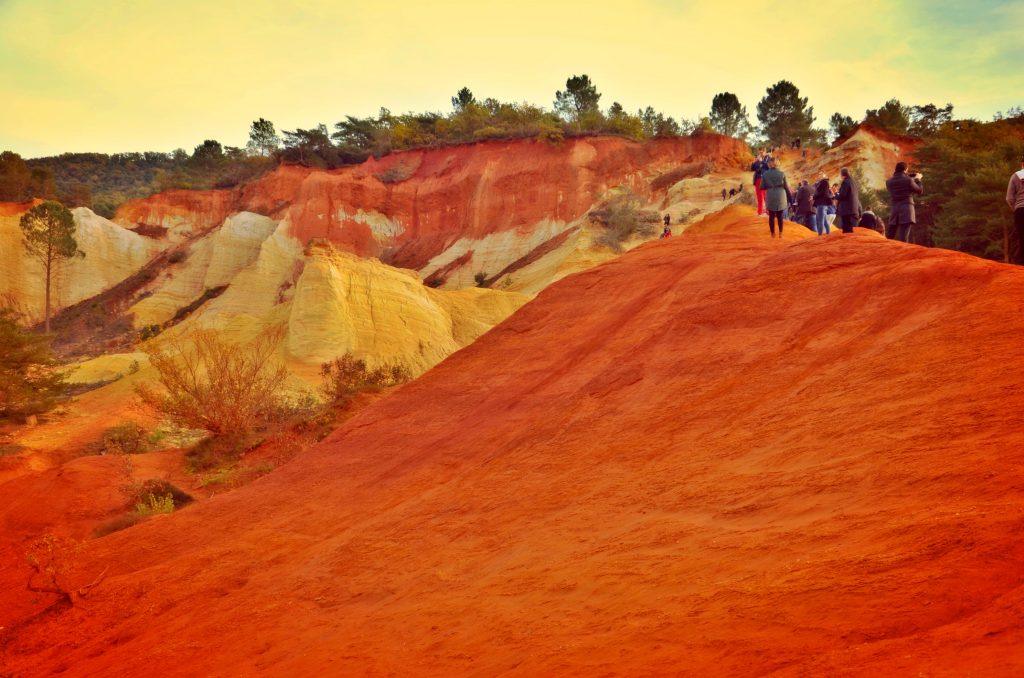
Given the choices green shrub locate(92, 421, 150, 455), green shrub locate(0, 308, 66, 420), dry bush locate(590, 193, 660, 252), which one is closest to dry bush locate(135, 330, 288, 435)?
green shrub locate(92, 421, 150, 455)

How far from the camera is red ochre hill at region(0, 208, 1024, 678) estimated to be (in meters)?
3.81

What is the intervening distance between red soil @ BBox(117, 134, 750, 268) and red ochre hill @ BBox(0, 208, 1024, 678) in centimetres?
3466

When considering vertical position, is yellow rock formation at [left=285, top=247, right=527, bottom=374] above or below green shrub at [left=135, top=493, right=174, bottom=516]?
above

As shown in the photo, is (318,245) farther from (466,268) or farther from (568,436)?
(568,436)

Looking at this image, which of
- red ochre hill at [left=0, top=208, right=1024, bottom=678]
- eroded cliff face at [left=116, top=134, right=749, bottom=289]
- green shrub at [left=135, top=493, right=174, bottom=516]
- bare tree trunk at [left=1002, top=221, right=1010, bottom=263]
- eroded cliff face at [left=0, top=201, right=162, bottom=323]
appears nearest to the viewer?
red ochre hill at [left=0, top=208, right=1024, bottom=678]

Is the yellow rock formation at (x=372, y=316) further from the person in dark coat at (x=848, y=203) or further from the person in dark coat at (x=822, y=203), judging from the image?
the person in dark coat at (x=848, y=203)

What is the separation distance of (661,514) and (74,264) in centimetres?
4877

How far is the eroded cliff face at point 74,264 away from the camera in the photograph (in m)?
44.9

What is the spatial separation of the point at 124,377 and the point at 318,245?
24.3 feet

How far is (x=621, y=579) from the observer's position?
16.0ft

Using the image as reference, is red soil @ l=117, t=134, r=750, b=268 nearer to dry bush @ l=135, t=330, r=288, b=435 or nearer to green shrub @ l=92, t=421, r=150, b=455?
green shrub @ l=92, t=421, r=150, b=455

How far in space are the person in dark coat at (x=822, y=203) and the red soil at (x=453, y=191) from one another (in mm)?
28936

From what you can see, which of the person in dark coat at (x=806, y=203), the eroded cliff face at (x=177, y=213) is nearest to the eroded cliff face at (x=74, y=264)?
the eroded cliff face at (x=177, y=213)

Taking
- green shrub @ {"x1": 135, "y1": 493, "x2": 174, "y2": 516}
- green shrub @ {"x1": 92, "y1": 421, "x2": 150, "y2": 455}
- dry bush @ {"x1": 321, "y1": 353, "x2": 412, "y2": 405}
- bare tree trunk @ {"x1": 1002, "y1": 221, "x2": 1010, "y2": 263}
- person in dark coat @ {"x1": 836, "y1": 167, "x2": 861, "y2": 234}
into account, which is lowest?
green shrub @ {"x1": 92, "y1": 421, "x2": 150, "y2": 455}
